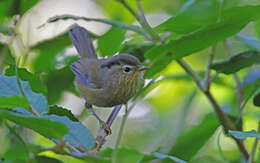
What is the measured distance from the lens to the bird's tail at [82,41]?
3.07 metres

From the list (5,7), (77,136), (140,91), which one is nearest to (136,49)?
(140,91)

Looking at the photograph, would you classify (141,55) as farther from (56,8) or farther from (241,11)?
(56,8)

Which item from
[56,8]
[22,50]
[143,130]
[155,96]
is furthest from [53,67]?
[56,8]

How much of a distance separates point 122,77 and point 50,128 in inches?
74.5

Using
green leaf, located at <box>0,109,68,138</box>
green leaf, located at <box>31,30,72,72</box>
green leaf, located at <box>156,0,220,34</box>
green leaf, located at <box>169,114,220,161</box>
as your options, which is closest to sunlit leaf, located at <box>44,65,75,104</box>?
green leaf, located at <box>31,30,72,72</box>

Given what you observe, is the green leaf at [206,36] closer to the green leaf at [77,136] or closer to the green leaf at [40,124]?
the green leaf at [77,136]

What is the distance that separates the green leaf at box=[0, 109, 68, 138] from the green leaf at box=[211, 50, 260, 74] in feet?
3.96

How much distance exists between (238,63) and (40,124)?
134 centimetres

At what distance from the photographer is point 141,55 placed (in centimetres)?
277

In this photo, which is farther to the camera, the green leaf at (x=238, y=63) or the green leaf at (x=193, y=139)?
the green leaf at (x=238, y=63)

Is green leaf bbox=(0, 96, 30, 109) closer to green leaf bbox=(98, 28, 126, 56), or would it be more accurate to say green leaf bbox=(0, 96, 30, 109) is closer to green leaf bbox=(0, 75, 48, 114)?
green leaf bbox=(0, 75, 48, 114)

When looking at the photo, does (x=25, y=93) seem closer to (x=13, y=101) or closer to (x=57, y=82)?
(x=13, y=101)

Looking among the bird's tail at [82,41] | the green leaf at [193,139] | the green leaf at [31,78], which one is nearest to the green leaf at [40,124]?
the green leaf at [31,78]

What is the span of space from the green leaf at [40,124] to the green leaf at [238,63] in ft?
3.96
